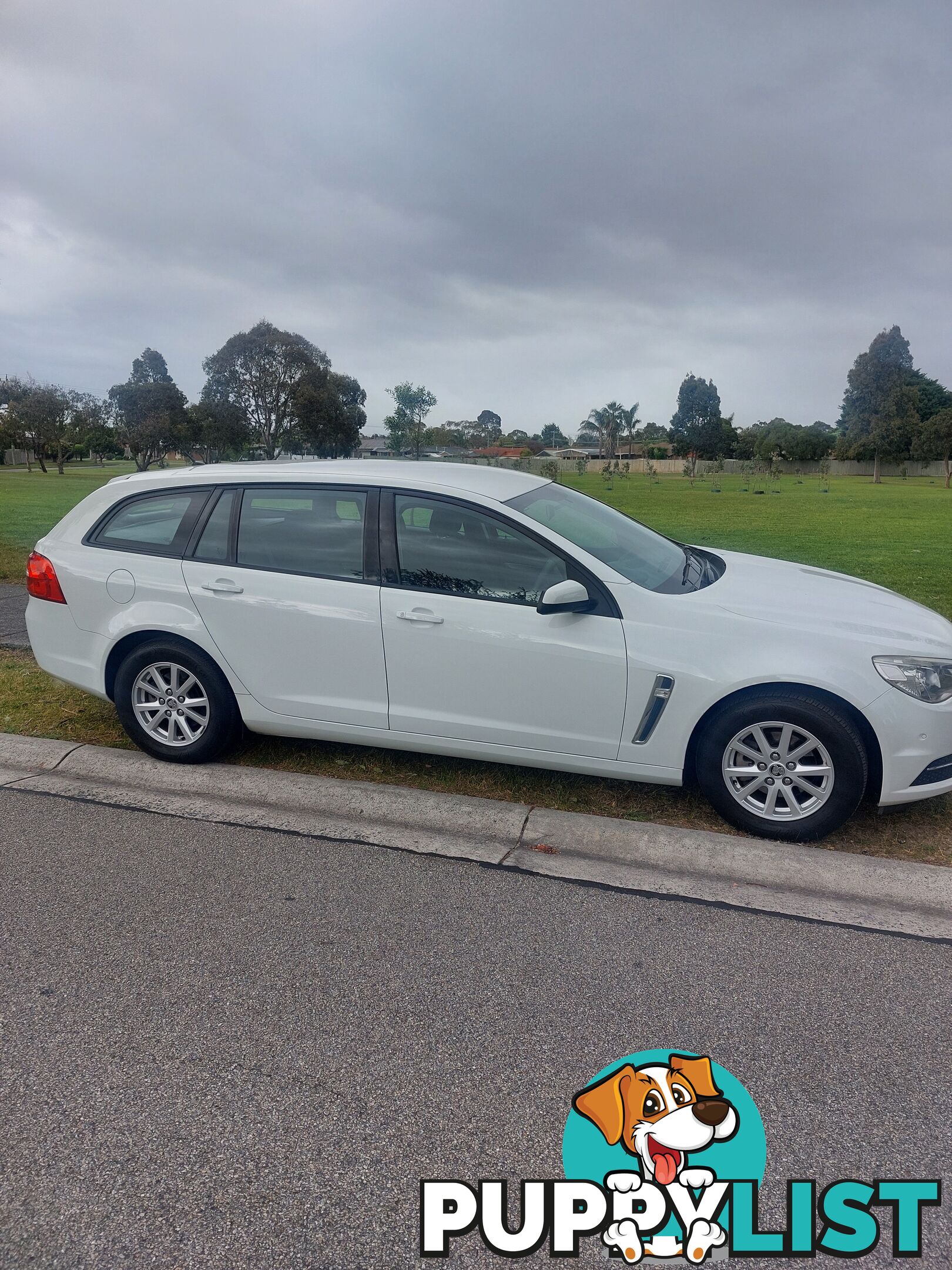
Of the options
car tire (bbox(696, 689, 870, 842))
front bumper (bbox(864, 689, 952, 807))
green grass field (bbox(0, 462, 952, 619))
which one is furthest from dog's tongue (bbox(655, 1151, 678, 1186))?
green grass field (bbox(0, 462, 952, 619))

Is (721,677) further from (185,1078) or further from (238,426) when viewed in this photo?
(238,426)

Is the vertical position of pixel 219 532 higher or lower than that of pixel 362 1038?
higher

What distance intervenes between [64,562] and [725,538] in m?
14.1

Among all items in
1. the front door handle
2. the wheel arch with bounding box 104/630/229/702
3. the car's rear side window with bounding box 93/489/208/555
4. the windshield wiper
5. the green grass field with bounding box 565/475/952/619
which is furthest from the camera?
the green grass field with bounding box 565/475/952/619

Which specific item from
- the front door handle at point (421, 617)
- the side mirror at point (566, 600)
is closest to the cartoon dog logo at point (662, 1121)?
the side mirror at point (566, 600)

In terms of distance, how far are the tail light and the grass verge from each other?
2.96ft

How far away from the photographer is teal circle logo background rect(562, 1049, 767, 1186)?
2051 millimetres

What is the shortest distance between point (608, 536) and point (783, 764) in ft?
4.92

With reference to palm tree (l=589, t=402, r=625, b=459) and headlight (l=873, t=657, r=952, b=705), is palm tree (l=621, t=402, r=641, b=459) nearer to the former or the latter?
palm tree (l=589, t=402, r=625, b=459)

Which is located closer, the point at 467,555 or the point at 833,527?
the point at 467,555

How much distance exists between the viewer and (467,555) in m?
4.05

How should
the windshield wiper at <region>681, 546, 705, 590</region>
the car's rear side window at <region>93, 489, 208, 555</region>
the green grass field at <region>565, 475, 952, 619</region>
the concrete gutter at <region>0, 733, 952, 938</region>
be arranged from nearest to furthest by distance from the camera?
the concrete gutter at <region>0, 733, 952, 938</region>, the windshield wiper at <region>681, 546, 705, 590</region>, the car's rear side window at <region>93, 489, 208, 555</region>, the green grass field at <region>565, 475, 952, 619</region>

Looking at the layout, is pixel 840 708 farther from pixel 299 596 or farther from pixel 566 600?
pixel 299 596

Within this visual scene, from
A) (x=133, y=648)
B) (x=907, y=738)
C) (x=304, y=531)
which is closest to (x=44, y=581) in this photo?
(x=133, y=648)
